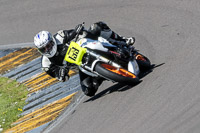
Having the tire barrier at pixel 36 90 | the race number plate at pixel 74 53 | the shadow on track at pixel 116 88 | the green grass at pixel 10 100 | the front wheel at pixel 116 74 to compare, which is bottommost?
the green grass at pixel 10 100

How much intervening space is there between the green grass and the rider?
164 cm

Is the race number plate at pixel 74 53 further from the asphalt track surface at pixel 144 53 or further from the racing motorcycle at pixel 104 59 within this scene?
the asphalt track surface at pixel 144 53

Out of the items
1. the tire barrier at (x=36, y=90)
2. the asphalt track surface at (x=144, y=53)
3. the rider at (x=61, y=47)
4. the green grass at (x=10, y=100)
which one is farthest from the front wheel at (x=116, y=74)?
the green grass at (x=10, y=100)

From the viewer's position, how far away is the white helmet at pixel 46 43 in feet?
29.7

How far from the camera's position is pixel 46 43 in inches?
358

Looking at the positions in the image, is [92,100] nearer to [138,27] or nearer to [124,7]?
[138,27]

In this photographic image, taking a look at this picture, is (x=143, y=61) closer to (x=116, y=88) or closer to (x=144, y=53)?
(x=116, y=88)

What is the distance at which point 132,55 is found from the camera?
9273mm

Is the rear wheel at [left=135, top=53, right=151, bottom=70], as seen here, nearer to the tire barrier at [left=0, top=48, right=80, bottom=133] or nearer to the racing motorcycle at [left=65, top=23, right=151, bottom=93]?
the racing motorcycle at [left=65, top=23, right=151, bottom=93]

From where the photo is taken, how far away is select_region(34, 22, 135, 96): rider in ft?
29.9

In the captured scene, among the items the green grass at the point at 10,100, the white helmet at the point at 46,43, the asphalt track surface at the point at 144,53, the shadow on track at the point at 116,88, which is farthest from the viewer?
the green grass at the point at 10,100

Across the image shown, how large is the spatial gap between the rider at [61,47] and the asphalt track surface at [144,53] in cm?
43

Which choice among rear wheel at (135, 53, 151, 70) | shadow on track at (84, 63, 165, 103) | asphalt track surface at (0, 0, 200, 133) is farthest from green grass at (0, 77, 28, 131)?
rear wheel at (135, 53, 151, 70)

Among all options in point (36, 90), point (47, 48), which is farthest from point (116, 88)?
point (36, 90)
